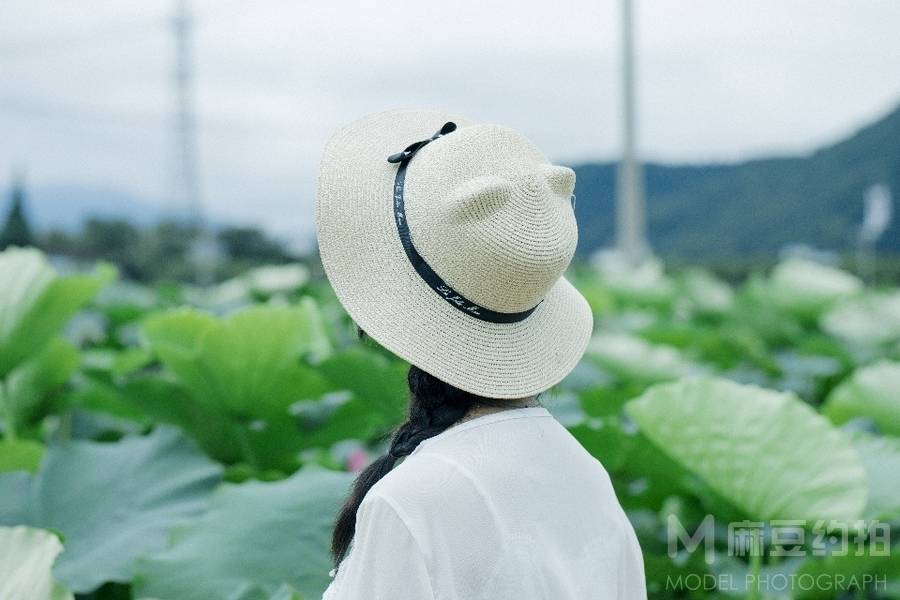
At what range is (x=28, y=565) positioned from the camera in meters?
0.99

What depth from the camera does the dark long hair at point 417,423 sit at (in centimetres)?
80

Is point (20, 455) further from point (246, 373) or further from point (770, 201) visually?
point (770, 201)

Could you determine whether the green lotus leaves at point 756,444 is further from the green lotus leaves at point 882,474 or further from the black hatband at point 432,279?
the black hatband at point 432,279

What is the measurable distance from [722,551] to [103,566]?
87cm

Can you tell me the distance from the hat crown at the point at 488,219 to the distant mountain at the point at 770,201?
12960 mm

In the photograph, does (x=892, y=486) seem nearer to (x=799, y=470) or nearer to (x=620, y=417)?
(x=799, y=470)

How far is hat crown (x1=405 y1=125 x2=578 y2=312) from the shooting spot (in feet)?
2.51

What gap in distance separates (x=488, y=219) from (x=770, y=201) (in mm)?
19738

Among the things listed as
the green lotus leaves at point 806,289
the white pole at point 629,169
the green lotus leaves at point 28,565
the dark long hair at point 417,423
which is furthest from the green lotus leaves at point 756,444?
the white pole at point 629,169

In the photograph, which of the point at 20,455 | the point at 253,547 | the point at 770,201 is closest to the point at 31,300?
the point at 20,455

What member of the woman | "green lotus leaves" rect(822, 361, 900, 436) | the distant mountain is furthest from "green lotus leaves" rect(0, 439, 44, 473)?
the distant mountain

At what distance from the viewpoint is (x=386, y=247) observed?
2.62 ft

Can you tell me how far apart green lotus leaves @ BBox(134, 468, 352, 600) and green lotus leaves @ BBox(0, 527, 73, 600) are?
157mm

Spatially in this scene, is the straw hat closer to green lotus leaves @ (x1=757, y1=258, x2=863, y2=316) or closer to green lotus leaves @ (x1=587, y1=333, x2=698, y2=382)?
green lotus leaves @ (x1=587, y1=333, x2=698, y2=382)
